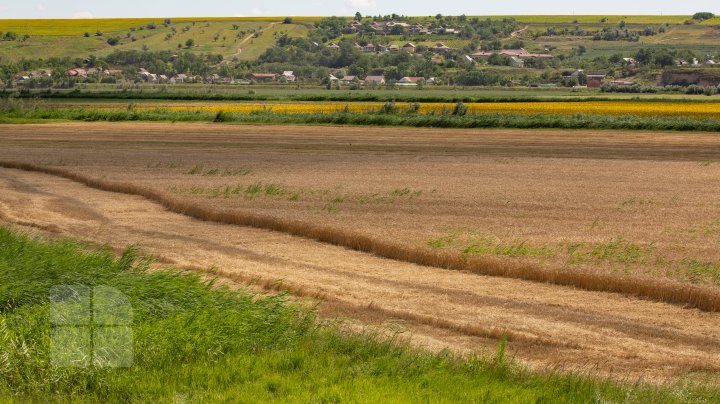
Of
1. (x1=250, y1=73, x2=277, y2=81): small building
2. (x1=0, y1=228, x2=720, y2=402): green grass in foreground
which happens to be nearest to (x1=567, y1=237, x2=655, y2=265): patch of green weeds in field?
(x1=0, y1=228, x2=720, y2=402): green grass in foreground

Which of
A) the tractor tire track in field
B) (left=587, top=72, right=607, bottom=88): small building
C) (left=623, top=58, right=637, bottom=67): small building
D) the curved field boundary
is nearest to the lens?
the tractor tire track in field

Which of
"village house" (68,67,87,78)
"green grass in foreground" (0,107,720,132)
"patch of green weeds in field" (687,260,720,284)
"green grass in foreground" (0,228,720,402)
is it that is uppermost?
"green grass in foreground" (0,228,720,402)

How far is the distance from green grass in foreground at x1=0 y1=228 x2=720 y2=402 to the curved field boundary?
537 centimetres

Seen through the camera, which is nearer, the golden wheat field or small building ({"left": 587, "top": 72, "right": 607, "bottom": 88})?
the golden wheat field

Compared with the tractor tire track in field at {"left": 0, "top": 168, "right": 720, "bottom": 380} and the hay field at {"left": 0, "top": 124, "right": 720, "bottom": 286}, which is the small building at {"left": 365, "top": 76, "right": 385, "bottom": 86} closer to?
the hay field at {"left": 0, "top": 124, "right": 720, "bottom": 286}

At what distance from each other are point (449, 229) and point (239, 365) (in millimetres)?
12816

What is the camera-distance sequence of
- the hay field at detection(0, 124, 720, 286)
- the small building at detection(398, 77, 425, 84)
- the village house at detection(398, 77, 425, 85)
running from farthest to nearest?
the small building at detection(398, 77, 425, 84) < the village house at detection(398, 77, 425, 85) < the hay field at detection(0, 124, 720, 286)

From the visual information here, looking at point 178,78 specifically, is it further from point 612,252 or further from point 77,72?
point 612,252

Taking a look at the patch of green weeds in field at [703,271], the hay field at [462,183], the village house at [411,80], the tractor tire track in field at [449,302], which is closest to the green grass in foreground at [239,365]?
the tractor tire track in field at [449,302]

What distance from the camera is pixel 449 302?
18000 mm

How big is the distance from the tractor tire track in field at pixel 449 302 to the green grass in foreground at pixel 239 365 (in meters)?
A: 1.70

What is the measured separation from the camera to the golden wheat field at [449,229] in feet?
54.0

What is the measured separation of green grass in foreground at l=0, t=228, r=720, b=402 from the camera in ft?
37.1

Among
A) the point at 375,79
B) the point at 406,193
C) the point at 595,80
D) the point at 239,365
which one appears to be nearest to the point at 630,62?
the point at 595,80
